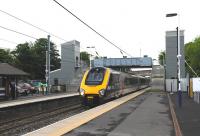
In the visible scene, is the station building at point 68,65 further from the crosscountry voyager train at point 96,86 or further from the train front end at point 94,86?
the train front end at point 94,86

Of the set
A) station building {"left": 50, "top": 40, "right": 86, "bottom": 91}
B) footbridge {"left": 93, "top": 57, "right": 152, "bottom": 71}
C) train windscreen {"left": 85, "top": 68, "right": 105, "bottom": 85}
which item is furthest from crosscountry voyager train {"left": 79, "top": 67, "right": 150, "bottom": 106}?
station building {"left": 50, "top": 40, "right": 86, "bottom": 91}

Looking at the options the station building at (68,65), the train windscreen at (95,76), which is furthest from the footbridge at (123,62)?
the train windscreen at (95,76)

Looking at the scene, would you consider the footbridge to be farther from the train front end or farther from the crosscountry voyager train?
the train front end

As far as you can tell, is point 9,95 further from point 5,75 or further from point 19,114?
point 19,114

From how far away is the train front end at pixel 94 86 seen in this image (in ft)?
87.9

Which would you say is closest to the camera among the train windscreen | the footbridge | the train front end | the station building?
the train front end

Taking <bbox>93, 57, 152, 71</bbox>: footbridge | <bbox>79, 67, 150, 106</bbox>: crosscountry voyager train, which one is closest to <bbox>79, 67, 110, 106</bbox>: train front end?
<bbox>79, 67, 150, 106</bbox>: crosscountry voyager train

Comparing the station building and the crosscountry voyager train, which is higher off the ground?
the station building

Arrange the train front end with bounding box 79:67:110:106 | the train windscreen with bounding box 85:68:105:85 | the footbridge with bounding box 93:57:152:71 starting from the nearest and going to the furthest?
the train front end with bounding box 79:67:110:106 → the train windscreen with bounding box 85:68:105:85 → the footbridge with bounding box 93:57:152:71

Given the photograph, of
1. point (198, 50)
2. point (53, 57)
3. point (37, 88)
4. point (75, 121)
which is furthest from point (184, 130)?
point (53, 57)

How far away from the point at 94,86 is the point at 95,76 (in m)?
1.00

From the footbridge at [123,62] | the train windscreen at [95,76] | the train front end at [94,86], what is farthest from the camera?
the footbridge at [123,62]

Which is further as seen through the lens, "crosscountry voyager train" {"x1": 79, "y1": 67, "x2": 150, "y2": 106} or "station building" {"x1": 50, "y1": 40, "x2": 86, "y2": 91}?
"station building" {"x1": 50, "y1": 40, "x2": 86, "y2": 91}

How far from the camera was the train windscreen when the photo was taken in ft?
90.4
